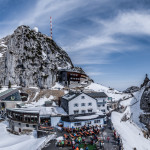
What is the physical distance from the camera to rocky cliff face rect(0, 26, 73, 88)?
8488 centimetres

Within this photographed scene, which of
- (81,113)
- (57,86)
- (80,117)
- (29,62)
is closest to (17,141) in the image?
(80,117)

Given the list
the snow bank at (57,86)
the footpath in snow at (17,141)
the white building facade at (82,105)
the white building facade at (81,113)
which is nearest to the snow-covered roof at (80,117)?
the white building facade at (81,113)

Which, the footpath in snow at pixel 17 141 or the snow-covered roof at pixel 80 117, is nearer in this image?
the footpath in snow at pixel 17 141

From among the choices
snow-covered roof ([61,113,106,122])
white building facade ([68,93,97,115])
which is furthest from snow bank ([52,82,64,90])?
snow-covered roof ([61,113,106,122])

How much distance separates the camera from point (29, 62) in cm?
8838

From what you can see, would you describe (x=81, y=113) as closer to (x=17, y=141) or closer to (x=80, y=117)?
(x=80, y=117)

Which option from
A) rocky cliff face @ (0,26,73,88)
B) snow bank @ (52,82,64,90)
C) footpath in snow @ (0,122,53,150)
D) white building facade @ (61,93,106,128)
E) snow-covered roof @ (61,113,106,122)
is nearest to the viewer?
footpath in snow @ (0,122,53,150)

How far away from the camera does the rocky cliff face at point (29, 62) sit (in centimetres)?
8488

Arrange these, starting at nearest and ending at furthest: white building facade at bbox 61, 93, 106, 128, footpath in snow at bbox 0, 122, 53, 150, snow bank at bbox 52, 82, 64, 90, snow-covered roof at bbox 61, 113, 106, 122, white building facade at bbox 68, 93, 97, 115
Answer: footpath in snow at bbox 0, 122, 53, 150
white building facade at bbox 61, 93, 106, 128
snow-covered roof at bbox 61, 113, 106, 122
white building facade at bbox 68, 93, 97, 115
snow bank at bbox 52, 82, 64, 90

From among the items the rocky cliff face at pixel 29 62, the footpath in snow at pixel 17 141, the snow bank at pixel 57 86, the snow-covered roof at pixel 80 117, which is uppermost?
the rocky cliff face at pixel 29 62

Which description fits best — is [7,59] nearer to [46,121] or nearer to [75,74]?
[75,74]

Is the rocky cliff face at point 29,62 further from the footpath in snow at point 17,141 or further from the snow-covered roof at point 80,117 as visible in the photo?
the snow-covered roof at point 80,117

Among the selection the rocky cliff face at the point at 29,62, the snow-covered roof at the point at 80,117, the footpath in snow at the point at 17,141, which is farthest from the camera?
the rocky cliff face at the point at 29,62

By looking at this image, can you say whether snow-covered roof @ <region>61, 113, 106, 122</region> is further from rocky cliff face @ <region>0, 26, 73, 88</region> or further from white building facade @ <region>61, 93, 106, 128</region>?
rocky cliff face @ <region>0, 26, 73, 88</region>
